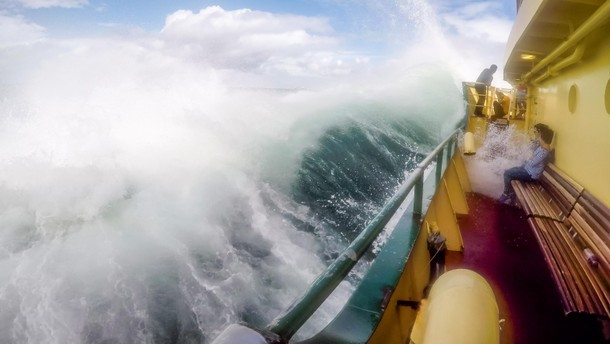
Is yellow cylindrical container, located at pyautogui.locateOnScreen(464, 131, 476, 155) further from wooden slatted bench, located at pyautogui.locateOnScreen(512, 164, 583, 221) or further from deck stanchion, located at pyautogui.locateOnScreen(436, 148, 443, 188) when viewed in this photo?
deck stanchion, located at pyautogui.locateOnScreen(436, 148, 443, 188)

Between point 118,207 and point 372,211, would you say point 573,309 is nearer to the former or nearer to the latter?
point 372,211

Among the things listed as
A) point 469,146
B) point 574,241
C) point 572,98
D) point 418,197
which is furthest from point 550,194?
point 418,197

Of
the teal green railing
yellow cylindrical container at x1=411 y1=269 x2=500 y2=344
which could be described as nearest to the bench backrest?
yellow cylindrical container at x1=411 y1=269 x2=500 y2=344

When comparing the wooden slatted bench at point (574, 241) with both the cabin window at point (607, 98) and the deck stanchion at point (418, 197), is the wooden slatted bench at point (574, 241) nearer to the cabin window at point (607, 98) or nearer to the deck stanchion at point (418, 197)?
the cabin window at point (607, 98)

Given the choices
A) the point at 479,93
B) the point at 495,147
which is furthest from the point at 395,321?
the point at 479,93

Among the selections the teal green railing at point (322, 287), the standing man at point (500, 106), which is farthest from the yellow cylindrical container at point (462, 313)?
the standing man at point (500, 106)

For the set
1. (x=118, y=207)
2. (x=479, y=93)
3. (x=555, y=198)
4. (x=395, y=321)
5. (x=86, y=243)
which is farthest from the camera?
(x=479, y=93)
